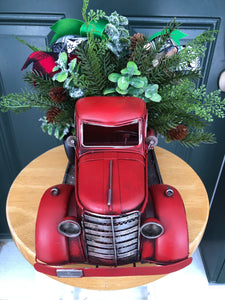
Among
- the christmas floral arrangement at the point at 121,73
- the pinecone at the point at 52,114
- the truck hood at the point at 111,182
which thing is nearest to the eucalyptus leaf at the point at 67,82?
the christmas floral arrangement at the point at 121,73

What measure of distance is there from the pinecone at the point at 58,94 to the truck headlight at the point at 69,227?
1.25 ft

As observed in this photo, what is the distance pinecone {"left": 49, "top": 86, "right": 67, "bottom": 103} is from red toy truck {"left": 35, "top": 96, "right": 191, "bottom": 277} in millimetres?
74

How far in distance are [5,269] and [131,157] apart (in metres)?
1.31

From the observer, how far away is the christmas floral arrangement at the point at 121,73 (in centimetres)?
74

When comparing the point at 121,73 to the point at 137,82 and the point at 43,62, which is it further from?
the point at 43,62

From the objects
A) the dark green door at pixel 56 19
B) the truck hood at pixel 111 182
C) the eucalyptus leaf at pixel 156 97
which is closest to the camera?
the truck hood at pixel 111 182

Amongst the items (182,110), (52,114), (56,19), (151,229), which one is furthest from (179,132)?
(56,19)

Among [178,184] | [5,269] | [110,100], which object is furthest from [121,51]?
[5,269]

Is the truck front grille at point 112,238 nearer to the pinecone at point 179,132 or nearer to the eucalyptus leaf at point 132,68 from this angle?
the pinecone at point 179,132

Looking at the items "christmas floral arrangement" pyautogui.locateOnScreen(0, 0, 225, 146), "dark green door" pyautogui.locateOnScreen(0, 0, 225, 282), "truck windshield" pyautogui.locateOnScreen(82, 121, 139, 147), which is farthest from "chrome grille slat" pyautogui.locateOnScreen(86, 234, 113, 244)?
"dark green door" pyautogui.locateOnScreen(0, 0, 225, 282)

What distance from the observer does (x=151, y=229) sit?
668mm

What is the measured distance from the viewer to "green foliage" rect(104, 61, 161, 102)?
728 mm

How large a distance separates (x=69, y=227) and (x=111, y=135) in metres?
0.32

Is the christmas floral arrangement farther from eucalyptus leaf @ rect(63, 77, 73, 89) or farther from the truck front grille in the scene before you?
the truck front grille
